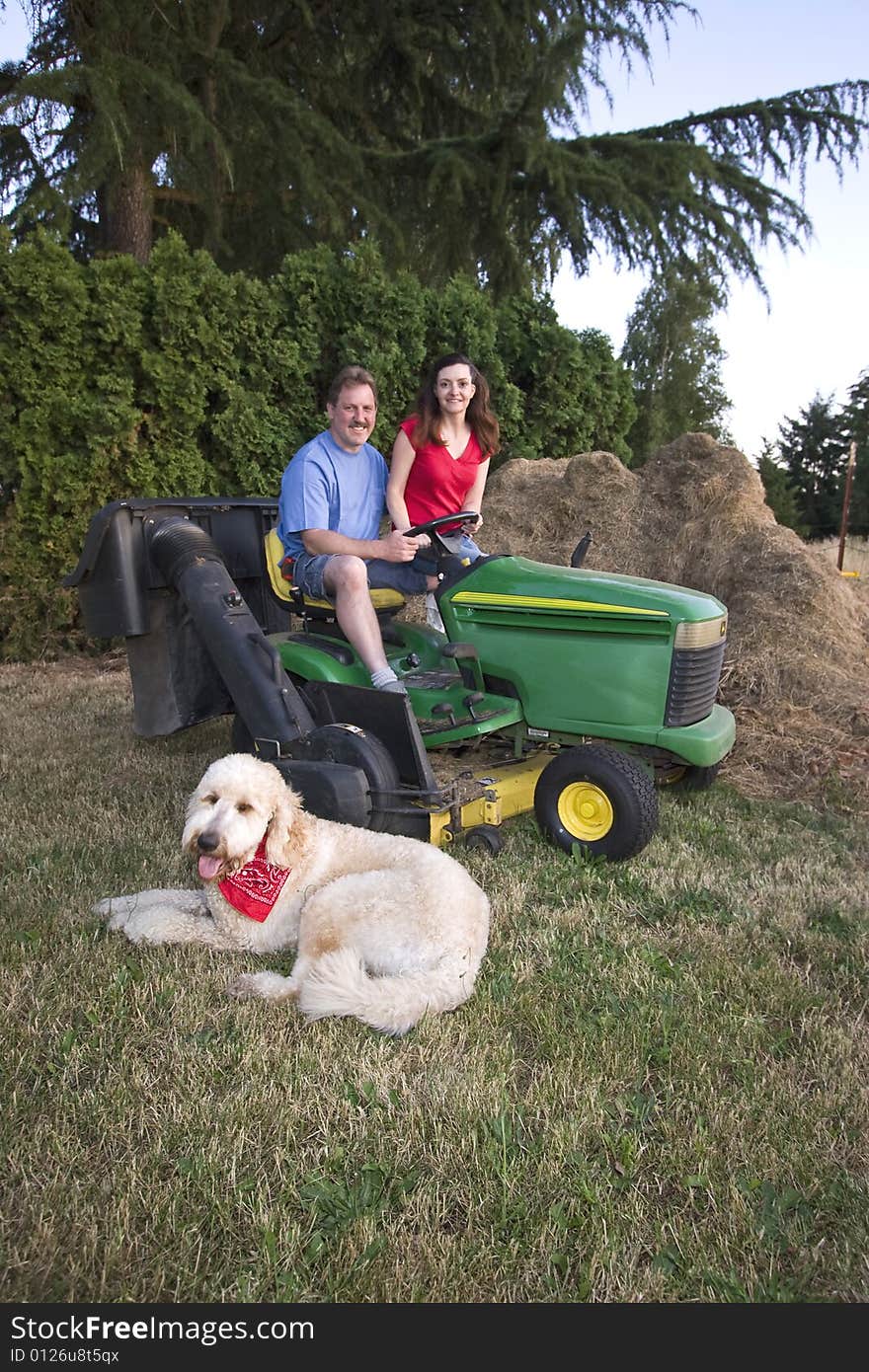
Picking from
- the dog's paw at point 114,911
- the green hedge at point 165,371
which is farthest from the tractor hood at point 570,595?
the green hedge at point 165,371

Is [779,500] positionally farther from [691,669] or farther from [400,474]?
[691,669]

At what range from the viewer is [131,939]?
2.73 meters

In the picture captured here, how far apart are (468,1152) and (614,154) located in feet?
32.6

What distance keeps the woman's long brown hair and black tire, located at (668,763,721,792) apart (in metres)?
1.68

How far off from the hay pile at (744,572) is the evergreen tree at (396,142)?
10.4 feet

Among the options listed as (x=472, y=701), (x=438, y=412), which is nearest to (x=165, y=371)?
(x=438, y=412)

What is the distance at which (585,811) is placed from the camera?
347 centimetres

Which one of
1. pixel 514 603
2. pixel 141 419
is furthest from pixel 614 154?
pixel 514 603

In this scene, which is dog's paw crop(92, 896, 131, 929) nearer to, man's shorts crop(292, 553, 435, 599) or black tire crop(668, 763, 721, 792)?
man's shorts crop(292, 553, 435, 599)

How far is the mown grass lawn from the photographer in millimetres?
1607

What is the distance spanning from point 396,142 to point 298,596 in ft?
24.9

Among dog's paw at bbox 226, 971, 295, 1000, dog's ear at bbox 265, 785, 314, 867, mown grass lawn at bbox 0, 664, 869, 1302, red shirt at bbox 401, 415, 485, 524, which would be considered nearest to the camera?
mown grass lawn at bbox 0, 664, 869, 1302

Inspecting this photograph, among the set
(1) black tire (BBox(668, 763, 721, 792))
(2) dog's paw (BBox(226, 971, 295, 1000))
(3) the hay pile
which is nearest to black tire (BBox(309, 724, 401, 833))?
(2) dog's paw (BBox(226, 971, 295, 1000))
